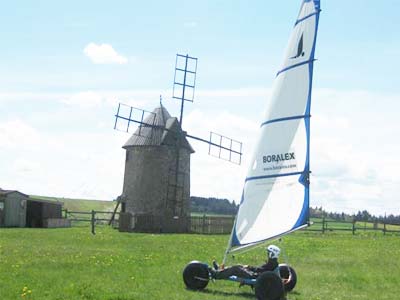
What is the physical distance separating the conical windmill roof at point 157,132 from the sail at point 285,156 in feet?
132

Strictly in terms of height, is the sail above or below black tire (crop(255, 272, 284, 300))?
above

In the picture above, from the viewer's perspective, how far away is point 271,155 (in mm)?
14562

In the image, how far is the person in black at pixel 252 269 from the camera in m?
14.4

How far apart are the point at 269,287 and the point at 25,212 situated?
4094cm

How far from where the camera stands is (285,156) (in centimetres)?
1427

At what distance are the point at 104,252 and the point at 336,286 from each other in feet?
35.8

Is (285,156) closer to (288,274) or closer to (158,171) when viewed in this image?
(288,274)

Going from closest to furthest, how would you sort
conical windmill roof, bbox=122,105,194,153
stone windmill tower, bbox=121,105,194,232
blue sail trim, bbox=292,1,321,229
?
1. blue sail trim, bbox=292,1,321,229
2. stone windmill tower, bbox=121,105,194,232
3. conical windmill roof, bbox=122,105,194,153

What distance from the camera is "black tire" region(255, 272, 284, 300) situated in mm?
13695

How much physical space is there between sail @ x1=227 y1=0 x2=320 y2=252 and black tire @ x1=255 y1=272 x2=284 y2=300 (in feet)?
2.71

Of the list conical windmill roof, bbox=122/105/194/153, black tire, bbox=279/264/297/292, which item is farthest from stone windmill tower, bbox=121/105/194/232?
black tire, bbox=279/264/297/292

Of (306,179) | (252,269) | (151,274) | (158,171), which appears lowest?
(151,274)

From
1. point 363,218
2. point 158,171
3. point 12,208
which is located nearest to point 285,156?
point 12,208

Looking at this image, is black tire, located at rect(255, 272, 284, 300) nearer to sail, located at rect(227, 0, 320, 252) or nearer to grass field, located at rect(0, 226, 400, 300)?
sail, located at rect(227, 0, 320, 252)
